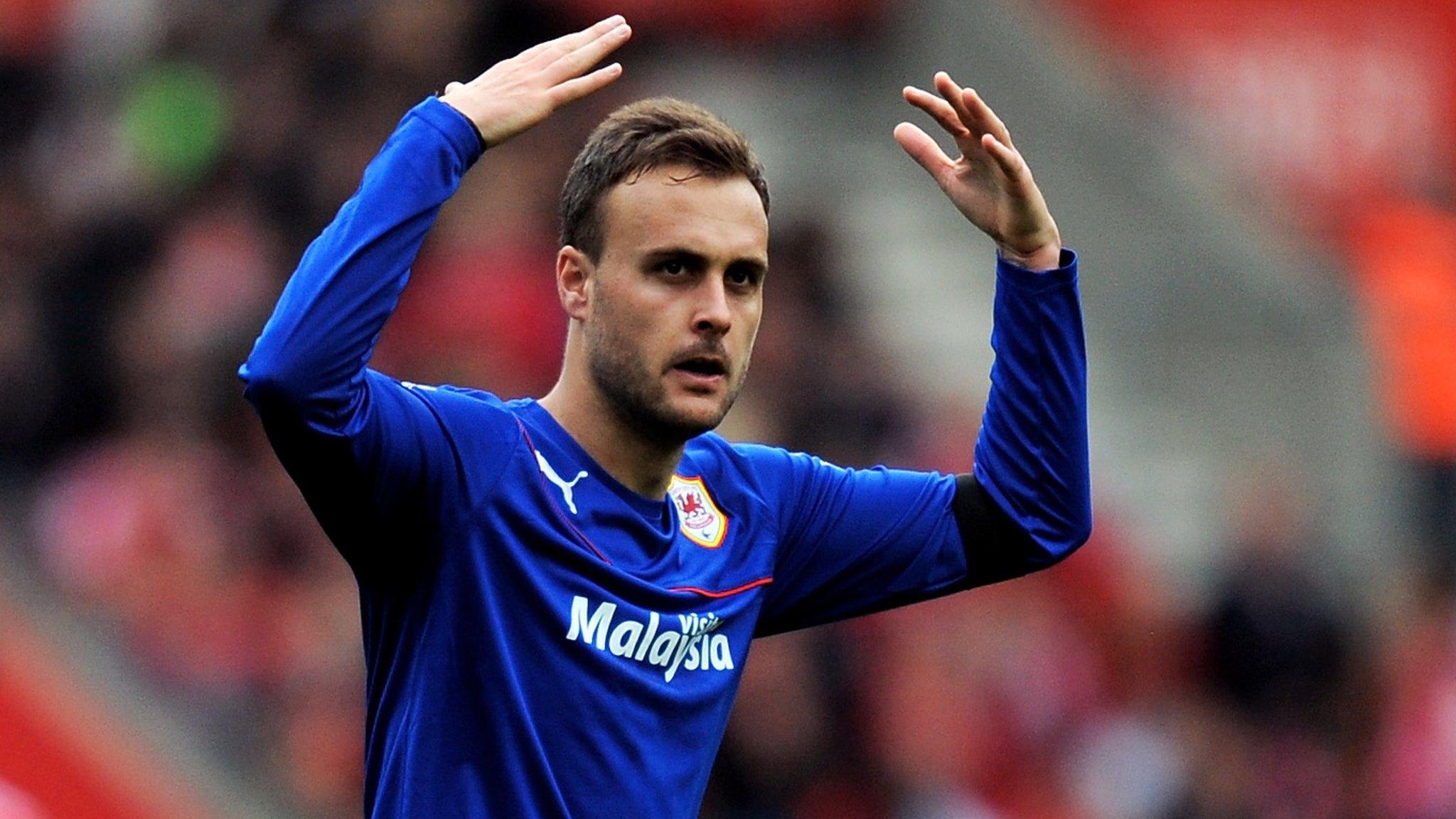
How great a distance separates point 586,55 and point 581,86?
0.10m

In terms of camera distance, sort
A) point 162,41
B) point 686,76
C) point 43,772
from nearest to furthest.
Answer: point 43,772, point 162,41, point 686,76

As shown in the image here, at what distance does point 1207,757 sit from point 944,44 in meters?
4.49

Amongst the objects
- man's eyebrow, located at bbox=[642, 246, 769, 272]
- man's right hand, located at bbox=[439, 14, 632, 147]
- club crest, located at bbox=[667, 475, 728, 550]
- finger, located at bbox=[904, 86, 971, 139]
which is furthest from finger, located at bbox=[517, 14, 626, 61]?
club crest, located at bbox=[667, 475, 728, 550]

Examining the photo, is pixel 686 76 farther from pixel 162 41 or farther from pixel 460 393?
pixel 460 393

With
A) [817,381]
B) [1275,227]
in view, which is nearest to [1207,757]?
[817,381]

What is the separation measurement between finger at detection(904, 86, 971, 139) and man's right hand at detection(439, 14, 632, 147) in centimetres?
48

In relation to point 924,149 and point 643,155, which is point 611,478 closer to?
point 643,155

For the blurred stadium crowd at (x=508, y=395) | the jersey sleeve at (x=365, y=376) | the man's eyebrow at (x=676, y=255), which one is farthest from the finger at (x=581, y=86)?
the blurred stadium crowd at (x=508, y=395)

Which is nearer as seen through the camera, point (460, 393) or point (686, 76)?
point (460, 393)

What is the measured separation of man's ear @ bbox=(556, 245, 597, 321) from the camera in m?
4.04

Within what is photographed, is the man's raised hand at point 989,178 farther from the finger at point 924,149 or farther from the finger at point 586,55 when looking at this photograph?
the finger at point 586,55

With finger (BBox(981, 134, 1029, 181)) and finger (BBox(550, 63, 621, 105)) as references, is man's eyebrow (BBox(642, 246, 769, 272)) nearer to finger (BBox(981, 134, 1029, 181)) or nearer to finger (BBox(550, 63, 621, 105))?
finger (BBox(550, 63, 621, 105))

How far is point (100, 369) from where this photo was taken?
962 cm

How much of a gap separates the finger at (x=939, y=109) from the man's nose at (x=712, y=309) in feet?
1.42
